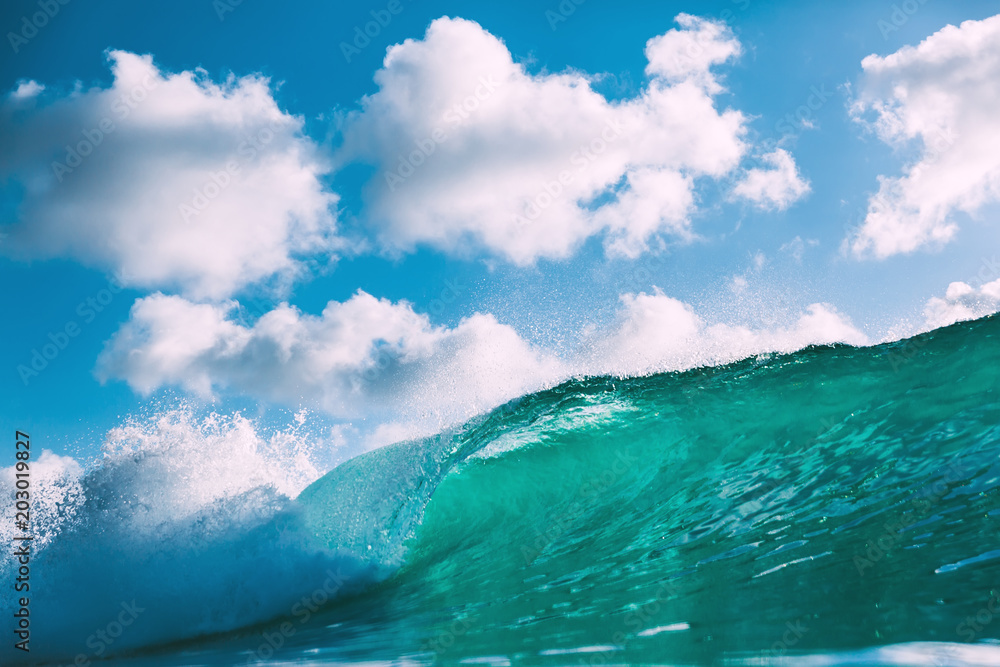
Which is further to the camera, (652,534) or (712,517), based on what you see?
(652,534)

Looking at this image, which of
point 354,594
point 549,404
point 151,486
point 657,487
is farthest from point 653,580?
point 151,486

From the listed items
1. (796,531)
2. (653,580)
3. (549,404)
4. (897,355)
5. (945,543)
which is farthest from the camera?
(549,404)

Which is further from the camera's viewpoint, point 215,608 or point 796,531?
point 215,608

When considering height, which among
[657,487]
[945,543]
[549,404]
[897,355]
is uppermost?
[549,404]

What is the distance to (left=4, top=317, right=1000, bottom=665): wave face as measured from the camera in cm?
266

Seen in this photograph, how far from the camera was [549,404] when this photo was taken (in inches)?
311

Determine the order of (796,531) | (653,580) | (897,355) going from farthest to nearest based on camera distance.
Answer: (897,355)
(796,531)
(653,580)

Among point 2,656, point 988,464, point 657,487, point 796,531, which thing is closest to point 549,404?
point 657,487

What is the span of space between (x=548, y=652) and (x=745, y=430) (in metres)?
4.33

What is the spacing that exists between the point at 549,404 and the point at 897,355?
4.19 m

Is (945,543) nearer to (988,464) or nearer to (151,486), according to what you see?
(988,464)

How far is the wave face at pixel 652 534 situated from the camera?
2.66 meters

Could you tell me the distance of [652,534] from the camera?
484cm

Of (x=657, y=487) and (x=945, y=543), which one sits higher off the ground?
(x=657, y=487)
